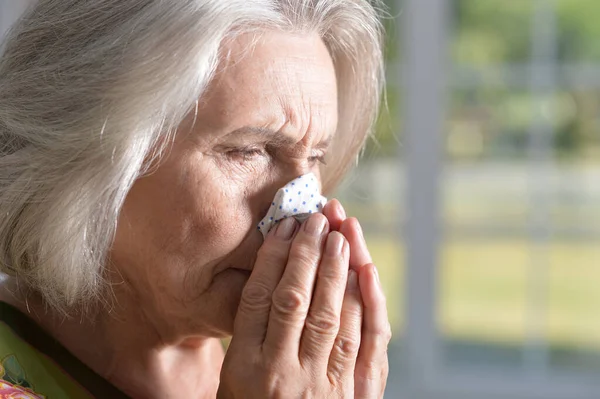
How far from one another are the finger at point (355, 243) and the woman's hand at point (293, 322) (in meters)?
0.03

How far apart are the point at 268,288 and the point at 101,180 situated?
27 cm

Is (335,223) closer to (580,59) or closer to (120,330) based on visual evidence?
(120,330)

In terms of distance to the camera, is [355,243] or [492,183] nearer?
[355,243]

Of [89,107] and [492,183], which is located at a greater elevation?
[492,183]

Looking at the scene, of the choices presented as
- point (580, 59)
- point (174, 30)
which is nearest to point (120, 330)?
point (174, 30)

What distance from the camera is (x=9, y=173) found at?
1189mm

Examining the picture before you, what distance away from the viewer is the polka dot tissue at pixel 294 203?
118 cm

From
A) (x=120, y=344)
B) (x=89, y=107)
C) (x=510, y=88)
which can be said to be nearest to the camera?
(x=89, y=107)

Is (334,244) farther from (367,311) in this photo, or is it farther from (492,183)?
(492,183)

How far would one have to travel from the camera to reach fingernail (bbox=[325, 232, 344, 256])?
116 centimetres

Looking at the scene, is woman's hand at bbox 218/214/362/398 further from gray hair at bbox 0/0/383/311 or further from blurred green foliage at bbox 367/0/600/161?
blurred green foliage at bbox 367/0/600/161

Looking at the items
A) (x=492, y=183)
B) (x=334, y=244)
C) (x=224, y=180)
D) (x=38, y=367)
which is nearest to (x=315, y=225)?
(x=334, y=244)

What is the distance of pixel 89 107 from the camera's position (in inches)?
43.6

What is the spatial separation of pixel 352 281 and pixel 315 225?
0.34 feet
